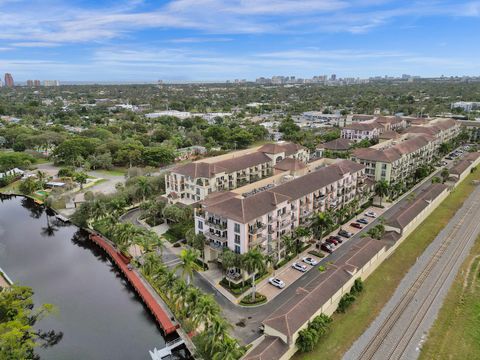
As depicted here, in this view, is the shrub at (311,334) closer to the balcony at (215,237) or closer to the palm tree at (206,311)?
the palm tree at (206,311)

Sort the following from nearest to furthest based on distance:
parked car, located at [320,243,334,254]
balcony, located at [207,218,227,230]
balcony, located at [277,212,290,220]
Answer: balcony, located at [207,218,227,230] < balcony, located at [277,212,290,220] < parked car, located at [320,243,334,254]

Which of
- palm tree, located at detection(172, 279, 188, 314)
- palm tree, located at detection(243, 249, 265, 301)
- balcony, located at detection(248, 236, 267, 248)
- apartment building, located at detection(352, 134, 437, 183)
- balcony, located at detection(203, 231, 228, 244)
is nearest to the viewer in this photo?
palm tree, located at detection(172, 279, 188, 314)

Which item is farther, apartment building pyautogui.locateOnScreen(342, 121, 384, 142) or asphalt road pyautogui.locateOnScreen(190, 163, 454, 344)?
apartment building pyautogui.locateOnScreen(342, 121, 384, 142)

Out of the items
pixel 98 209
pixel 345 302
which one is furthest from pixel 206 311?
pixel 98 209

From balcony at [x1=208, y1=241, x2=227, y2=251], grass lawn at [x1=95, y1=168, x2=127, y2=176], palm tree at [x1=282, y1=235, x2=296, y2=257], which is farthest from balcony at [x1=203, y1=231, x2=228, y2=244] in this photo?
grass lawn at [x1=95, y1=168, x2=127, y2=176]

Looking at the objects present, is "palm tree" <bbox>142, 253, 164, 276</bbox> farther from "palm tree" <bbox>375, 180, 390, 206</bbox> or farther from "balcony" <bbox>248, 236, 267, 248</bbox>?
"palm tree" <bbox>375, 180, 390, 206</bbox>

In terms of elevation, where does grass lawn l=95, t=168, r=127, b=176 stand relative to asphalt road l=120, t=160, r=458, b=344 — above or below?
above

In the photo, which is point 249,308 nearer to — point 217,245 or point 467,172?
point 217,245

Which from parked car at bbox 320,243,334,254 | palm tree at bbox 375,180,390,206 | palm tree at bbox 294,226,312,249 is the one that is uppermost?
palm tree at bbox 375,180,390,206
